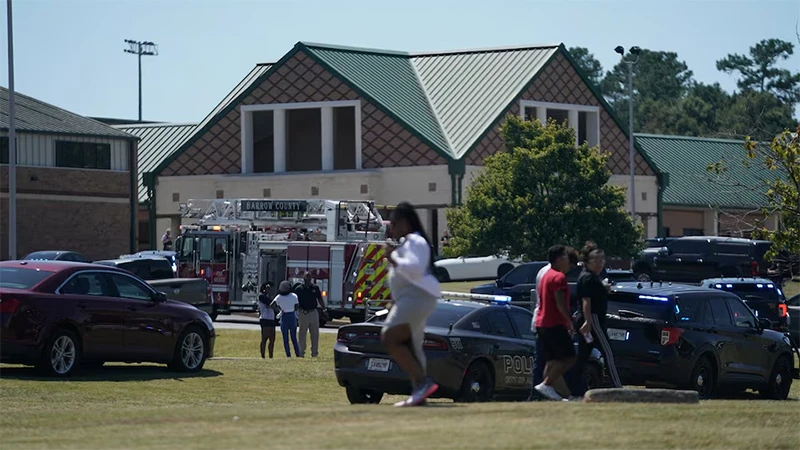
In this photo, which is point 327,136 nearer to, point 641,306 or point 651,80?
point 641,306

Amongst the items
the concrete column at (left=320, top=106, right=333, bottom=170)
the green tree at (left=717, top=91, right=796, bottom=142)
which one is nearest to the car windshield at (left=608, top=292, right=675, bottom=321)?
the concrete column at (left=320, top=106, right=333, bottom=170)

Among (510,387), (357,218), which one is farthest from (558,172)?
(510,387)

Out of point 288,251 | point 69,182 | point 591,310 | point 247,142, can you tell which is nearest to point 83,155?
point 69,182

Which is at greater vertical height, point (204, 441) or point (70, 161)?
point (70, 161)

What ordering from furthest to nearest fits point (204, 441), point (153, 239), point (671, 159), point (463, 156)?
point (671, 159) → point (153, 239) → point (463, 156) → point (204, 441)

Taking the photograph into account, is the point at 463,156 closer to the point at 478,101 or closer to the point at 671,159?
the point at 478,101

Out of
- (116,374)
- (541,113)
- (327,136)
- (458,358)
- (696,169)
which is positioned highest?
(541,113)

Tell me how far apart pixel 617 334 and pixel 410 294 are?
8014mm

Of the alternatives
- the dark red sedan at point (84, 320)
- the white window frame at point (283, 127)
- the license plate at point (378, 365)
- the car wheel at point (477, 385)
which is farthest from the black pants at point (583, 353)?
the white window frame at point (283, 127)

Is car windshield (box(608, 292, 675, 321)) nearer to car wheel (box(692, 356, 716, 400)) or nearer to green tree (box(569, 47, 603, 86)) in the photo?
car wheel (box(692, 356, 716, 400))

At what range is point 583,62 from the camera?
521ft

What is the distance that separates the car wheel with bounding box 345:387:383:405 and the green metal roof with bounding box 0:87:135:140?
4191 cm

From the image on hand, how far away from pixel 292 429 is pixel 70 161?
5199 cm

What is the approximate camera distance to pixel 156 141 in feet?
253
